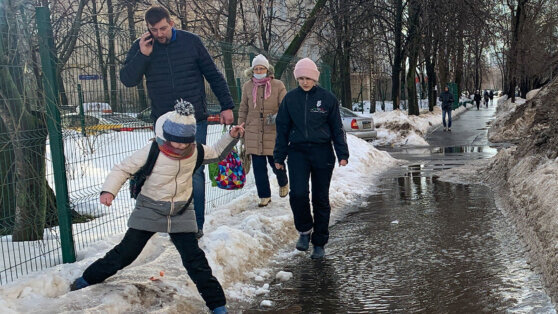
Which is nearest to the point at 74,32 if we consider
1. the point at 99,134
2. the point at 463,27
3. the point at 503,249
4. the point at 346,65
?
the point at 99,134

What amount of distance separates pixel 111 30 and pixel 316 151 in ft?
7.51

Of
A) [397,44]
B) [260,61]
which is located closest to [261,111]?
[260,61]

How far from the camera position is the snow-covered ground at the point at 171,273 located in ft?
13.8

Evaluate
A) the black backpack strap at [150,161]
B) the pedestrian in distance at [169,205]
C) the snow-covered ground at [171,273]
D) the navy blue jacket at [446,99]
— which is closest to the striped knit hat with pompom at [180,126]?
the pedestrian in distance at [169,205]

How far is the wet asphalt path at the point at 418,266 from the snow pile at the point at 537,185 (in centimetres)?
15

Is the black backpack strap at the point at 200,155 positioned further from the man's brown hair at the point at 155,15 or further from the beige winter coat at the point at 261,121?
the beige winter coat at the point at 261,121

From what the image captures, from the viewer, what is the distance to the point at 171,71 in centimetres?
549

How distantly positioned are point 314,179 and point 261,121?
1960mm

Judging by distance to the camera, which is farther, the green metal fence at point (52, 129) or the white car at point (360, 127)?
the white car at point (360, 127)

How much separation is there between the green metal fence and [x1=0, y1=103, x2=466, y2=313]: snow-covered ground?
374 millimetres

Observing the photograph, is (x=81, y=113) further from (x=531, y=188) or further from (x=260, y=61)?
(x=531, y=188)

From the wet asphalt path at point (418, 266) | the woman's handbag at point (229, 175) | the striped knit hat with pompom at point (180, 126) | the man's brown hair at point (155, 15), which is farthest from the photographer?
the woman's handbag at point (229, 175)

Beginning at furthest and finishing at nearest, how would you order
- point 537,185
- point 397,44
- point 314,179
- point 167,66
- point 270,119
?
point 397,44 → point 270,119 → point 537,185 → point 314,179 → point 167,66

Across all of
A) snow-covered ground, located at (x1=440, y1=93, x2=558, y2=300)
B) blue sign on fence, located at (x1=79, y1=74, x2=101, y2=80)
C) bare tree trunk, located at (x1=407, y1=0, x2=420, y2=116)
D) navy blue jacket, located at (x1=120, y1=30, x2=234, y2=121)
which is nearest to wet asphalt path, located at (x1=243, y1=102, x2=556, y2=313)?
snow-covered ground, located at (x1=440, y1=93, x2=558, y2=300)
